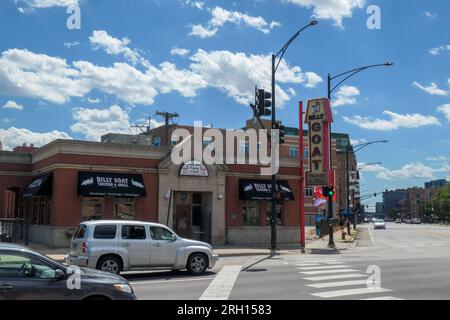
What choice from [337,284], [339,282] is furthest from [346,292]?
[339,282]

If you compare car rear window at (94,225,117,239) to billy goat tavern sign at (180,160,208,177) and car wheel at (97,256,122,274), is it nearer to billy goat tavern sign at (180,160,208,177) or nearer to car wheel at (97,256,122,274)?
car wheel at (97,256,122,274)

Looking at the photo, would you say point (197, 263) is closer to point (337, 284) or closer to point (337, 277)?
point (337, 277)

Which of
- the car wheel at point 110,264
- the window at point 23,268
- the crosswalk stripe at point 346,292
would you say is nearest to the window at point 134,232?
the car wheel at point 110,264

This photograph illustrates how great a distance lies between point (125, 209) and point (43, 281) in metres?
19.0

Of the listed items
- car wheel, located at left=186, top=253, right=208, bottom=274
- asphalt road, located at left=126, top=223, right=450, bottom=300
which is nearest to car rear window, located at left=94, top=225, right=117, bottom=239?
asphalt road, located at left=126, top=223, right=450, bottom=300

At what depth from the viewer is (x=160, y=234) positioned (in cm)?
1571

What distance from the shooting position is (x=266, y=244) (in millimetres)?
29828

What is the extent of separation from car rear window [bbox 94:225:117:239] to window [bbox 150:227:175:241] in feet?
3.80

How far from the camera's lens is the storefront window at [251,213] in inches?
1167

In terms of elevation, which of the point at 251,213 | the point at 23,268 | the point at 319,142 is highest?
the point at 319,142

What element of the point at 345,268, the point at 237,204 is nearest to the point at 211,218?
the point at 237,204

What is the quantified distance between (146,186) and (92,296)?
1913 cm

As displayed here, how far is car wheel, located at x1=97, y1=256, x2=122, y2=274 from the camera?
578 inches
